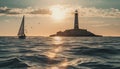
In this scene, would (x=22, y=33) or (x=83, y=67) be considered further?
(x=22, y=33)

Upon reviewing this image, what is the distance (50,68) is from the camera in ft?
76.1

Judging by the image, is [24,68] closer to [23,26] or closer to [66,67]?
[66,67]

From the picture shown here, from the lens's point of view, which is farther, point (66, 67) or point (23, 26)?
point (23, 26)

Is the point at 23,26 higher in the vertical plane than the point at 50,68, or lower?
higher

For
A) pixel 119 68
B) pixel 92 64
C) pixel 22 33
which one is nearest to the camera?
pixel 119 68

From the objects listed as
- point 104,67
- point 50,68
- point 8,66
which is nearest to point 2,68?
point 8,66

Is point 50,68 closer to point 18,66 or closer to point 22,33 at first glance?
point 18,66

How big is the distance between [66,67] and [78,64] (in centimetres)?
197

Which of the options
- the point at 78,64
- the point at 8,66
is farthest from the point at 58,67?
the point at 8,66

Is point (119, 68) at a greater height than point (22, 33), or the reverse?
point (22, 33)

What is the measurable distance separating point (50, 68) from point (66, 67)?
4.40ft

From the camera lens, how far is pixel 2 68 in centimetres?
2289

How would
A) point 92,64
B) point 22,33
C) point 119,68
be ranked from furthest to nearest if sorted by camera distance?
point 22,33, point 92,64, point 119,68

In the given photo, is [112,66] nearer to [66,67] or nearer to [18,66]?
[66,67]
